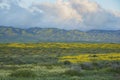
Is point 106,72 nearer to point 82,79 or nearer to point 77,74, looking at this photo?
point 77,74

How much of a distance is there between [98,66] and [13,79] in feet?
67.4

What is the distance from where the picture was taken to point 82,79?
106 feet

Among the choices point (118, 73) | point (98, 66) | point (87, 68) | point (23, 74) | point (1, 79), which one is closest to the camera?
point (1, 79)

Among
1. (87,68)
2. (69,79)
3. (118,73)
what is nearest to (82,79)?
(69,79)

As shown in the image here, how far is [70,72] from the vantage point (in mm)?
37094

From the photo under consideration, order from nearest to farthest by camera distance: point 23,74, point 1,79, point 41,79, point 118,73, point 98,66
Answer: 1. point 1,79
2. point 41,79
3. point 23,74
4. point 118,73
5. point 98,66

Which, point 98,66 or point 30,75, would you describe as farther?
point 98,66

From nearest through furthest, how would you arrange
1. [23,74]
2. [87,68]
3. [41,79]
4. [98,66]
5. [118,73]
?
1. [41,79]
2. [23,74]
3. [118,73]
4. [87,68]
5. [98,66]

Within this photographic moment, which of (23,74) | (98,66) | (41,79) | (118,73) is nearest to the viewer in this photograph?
(41,79)

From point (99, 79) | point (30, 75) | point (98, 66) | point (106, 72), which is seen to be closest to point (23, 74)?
point (30, 75)

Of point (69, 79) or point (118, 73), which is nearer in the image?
point (69, 79)

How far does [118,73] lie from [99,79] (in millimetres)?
8193

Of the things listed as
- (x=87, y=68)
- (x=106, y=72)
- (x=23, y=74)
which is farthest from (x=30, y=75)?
(x=87, y=68)

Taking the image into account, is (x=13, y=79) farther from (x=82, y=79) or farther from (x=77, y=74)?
(x=77, y=74)
